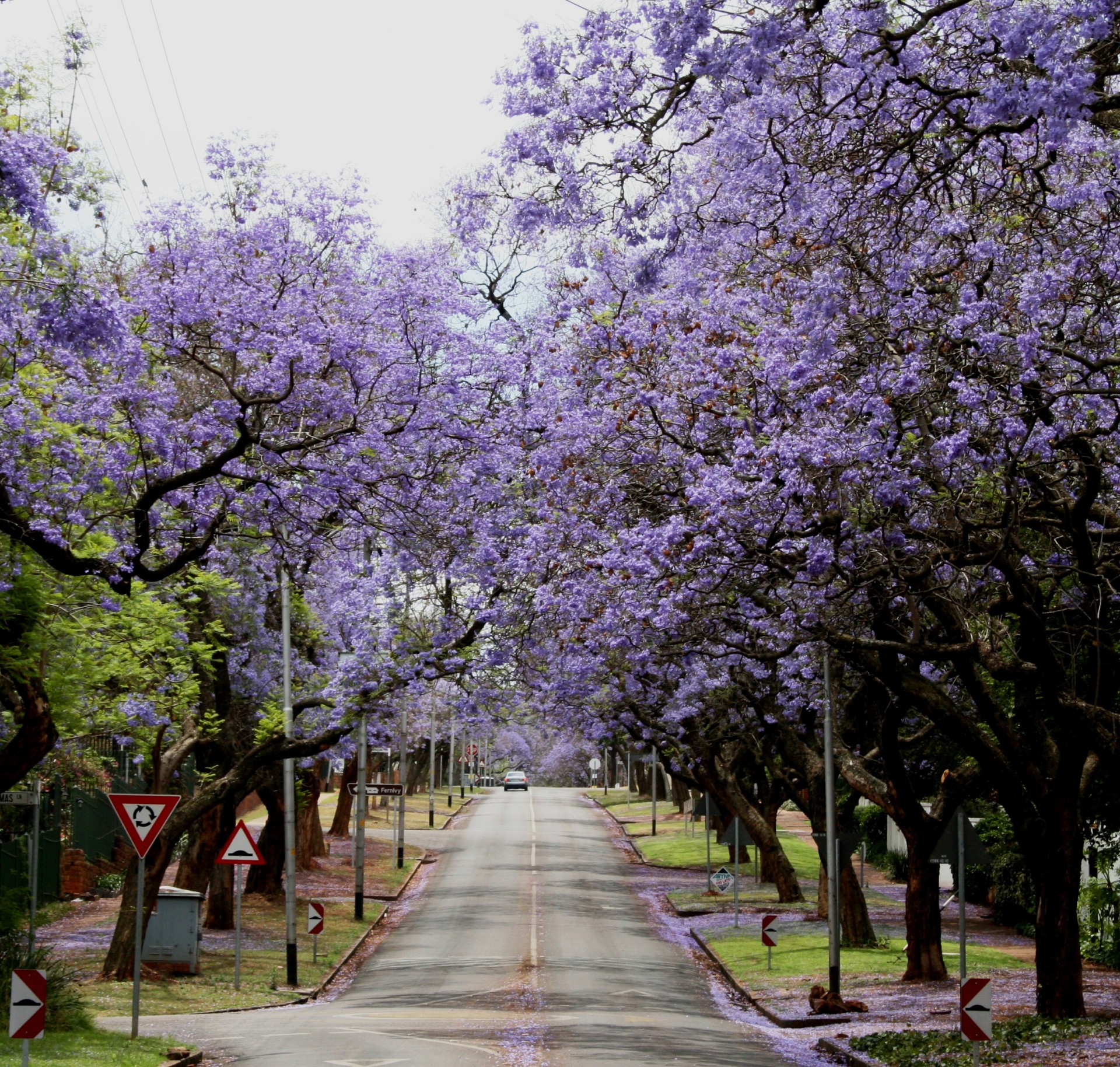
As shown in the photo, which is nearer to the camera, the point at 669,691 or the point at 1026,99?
the point at 1026,99

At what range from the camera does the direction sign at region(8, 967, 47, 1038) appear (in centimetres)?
1248

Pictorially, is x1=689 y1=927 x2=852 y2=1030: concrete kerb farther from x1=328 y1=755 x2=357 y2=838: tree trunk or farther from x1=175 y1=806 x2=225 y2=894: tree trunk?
x1=328 y1=755 x2=357 y2=838: tree trunk

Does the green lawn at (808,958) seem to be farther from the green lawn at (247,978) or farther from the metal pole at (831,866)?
the green lawn at (247,978)

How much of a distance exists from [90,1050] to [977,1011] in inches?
347

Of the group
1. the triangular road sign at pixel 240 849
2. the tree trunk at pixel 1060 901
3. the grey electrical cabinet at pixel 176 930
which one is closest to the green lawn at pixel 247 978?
the grey electrical cabinet at pixel 176 930

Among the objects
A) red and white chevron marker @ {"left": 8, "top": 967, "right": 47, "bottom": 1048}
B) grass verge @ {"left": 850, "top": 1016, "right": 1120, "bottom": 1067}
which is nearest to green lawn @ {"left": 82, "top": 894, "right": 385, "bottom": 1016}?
red and white chevron marker @ {"left": 8, "top": 967, "right": 47, "bottom": 1048}

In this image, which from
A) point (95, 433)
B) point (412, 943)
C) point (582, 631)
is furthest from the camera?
point (412, 943)

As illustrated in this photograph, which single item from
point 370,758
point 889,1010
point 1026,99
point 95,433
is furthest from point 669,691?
point 370,758

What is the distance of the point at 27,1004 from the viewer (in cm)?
1252

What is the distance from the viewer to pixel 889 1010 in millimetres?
20688

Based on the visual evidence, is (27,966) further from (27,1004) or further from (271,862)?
(271,862)

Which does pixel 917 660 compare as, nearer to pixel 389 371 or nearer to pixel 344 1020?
pixel 389 371

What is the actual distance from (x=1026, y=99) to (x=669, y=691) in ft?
80.0

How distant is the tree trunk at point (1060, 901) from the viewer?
54.3 feet
